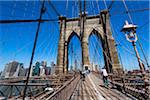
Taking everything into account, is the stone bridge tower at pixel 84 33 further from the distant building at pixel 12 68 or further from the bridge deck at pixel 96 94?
the distant building at pixel 12 68

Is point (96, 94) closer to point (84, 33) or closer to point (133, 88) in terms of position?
point (133, 88)

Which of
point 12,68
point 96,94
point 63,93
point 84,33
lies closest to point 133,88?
point 96,94

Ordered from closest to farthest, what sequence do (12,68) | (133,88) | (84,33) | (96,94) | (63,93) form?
(63,93)
(133,88)
(96,94)
(84,33)
(12,68)

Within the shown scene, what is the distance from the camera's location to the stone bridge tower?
2284 centimetres

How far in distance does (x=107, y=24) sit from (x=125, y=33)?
2092 cm

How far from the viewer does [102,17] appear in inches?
997

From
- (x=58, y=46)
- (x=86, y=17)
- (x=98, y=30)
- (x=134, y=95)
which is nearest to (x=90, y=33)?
(x=98, y=30)

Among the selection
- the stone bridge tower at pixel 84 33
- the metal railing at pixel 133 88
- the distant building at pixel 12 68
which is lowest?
the metal railing at pixel 133 88

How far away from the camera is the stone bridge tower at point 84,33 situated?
22844 millimetres

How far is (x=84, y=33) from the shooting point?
25.7m

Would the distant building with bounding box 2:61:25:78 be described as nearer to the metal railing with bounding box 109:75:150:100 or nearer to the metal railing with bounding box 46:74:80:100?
the metal railing with bounding box 109:75:150:100

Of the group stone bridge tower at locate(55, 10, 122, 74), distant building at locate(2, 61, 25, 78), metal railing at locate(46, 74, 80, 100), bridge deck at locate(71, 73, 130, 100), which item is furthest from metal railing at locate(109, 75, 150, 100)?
distant building at locate(2, 61, 25, 78)

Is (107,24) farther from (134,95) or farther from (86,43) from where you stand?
(134,95)

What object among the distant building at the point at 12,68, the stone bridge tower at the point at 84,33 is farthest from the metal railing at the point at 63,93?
the distant building at the point at 12,68
